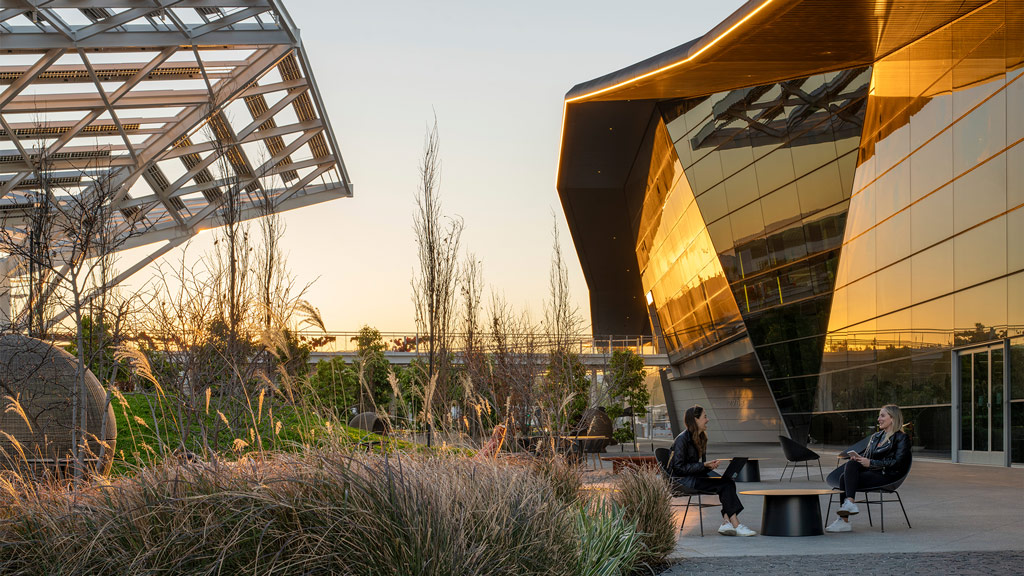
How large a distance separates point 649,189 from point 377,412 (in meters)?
27.7

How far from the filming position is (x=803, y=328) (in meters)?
24.2

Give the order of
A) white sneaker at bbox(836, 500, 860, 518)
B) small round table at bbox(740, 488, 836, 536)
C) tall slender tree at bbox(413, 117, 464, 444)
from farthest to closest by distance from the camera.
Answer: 1. tall slender tree at bbox(413, 117, 464, 444)
2. white sneaker at bbox(836, 500, 860, 518)
3. small round table at bbox(740, 488, 836, 536)

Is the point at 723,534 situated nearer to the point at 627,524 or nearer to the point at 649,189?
the point at 627,524

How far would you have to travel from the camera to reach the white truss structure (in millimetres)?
16469

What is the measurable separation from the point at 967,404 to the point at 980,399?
478 millimetres

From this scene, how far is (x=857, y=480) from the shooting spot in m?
9.09

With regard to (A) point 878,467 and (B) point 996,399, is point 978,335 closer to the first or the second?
(B) point 996,399

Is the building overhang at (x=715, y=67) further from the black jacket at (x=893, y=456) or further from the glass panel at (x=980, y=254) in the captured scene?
the black jacket at (x=893, y=456)

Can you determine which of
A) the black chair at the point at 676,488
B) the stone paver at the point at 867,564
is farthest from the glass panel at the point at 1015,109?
the stone paver at the point at 867,564

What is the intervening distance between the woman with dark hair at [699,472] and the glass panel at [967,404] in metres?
10.7

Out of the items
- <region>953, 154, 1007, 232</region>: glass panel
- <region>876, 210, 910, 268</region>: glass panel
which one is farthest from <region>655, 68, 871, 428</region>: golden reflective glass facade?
<region>953, 154, 1007, 232</region>: glass panel

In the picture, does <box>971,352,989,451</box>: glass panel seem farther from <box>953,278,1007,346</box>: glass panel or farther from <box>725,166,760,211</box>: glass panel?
<box>725,166,760,211</box>: glass panel

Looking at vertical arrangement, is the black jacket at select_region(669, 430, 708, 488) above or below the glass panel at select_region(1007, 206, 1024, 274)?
below

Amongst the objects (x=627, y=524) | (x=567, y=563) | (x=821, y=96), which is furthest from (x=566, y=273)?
(x=567, y=563)
